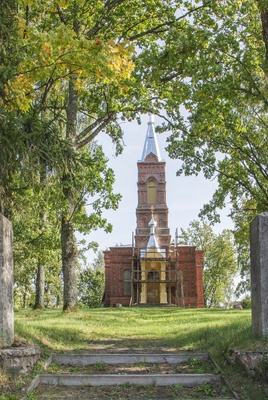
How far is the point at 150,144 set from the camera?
48469mm

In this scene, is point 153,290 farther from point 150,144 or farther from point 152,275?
point 150,144

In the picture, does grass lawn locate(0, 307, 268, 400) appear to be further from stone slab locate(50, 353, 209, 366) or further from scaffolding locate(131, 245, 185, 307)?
scaffolding locate(131, 245, 185, 307)

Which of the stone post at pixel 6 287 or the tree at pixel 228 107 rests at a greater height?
the tree at pixel 228 107

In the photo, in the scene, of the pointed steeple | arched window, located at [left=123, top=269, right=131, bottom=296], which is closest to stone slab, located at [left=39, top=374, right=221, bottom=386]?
arched window, located at [left=123, top=269, right=131, bottom=296]

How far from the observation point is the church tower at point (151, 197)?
4459 cm

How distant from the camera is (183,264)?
42844 mm

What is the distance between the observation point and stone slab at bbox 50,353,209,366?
25.6 ft

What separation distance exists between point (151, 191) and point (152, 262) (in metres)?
7.88

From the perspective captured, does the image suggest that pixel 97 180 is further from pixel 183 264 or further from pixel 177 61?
pixel 183 264

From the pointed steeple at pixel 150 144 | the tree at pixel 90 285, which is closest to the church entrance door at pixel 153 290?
the pointed steeple at pixel 150 144

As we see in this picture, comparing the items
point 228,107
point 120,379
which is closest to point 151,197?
point 228,107

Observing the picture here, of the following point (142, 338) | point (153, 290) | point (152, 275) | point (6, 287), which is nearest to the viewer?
point (6, 287)

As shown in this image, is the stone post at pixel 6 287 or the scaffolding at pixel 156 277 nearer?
the stone post at pixel 6 287

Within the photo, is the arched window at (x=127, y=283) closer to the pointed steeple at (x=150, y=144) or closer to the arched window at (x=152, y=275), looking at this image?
the arched window at (x=152, y=275)
